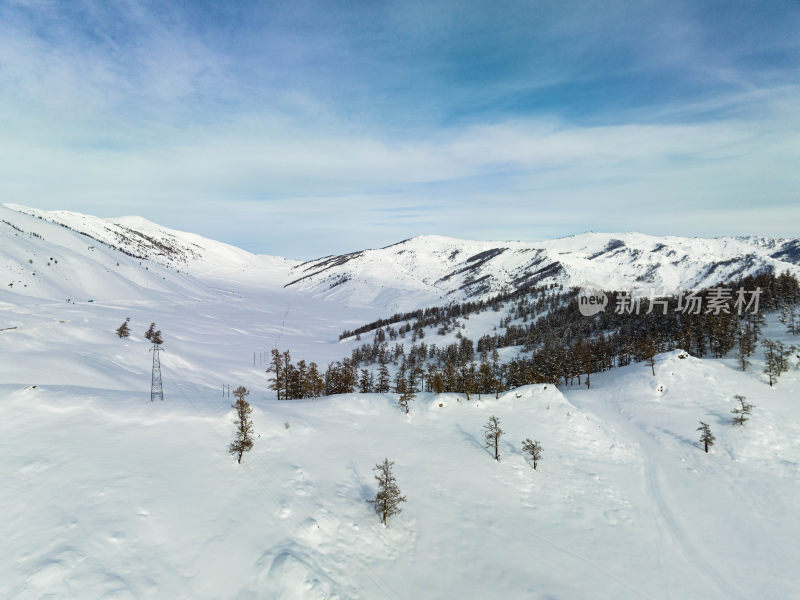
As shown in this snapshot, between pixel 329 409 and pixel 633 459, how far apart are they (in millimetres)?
47183

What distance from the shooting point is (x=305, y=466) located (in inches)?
1433

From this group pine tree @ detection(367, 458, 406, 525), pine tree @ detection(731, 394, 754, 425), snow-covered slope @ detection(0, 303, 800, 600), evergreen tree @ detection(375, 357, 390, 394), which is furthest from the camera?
evergreen tree @ detection(375, 357, 390, 394)

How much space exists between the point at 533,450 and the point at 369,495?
23.6 m

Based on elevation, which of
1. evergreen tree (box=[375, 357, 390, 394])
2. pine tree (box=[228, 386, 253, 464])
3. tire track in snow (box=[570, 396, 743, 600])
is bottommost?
tire track in snow (box=[570, 396, 743, 600])

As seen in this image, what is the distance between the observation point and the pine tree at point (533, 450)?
45.5 meters

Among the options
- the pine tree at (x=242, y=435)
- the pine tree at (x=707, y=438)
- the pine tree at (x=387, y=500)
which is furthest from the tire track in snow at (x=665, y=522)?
the pine tree at (x=242, y=435)

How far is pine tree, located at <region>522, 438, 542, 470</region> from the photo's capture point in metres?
45.5

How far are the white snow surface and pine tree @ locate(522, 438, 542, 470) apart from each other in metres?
1.42

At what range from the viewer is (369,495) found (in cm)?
3531

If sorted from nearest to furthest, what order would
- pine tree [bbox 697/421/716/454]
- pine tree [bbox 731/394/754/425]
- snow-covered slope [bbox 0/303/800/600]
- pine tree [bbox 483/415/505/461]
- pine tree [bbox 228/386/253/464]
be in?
snow-covered slope [bbox 0/303/800/600] < pine tree [bbox 228/386/253/464] < pine tree [bbox 483/415/505/461] < pine tree [bbox 697/421/716/454] < pine tree [bbox 731/394/754/425]

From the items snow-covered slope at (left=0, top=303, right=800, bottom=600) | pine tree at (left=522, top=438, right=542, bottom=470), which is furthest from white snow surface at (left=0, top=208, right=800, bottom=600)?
pine tree at (left=522, top=438, right=542, bottom=470)

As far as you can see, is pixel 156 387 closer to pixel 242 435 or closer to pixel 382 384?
pixel 242 435

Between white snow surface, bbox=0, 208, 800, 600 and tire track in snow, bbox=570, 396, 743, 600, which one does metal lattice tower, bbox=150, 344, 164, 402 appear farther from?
tire track in snow, bbox=570, 396, 743, 600

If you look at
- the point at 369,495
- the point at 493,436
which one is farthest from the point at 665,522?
the point at 369,495
